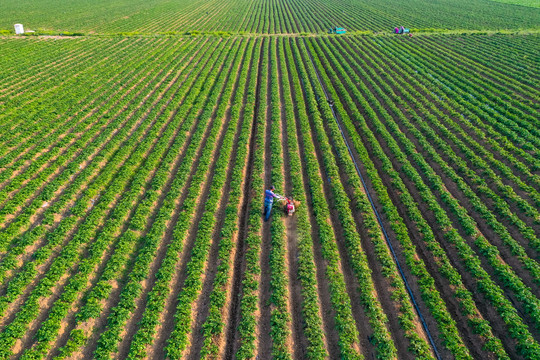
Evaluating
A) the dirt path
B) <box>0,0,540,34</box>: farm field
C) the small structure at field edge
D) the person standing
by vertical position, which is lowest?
the dirt path

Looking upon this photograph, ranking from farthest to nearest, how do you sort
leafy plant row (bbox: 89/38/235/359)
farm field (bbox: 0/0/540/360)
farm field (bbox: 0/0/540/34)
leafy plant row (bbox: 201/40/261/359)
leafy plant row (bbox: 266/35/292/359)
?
farm field (bbox: 0/0/540/34), farm field (bbox: 0/0/540/360), leafy plant row (bbox: 201/40/261/359), leafy plant row (bbox: 266/35/292/359), leafy plant row (bbox: 89/38/235/359)

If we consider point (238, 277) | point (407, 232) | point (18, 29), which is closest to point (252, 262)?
point (238, 277)

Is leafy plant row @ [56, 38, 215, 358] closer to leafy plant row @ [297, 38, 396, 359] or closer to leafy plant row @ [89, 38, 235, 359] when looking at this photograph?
leafy plant row @ [89, 38, 235, 359]

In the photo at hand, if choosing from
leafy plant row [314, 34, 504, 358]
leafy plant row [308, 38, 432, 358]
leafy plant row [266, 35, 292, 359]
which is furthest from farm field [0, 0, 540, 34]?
leafy plant row [308, 38, 432, 358]

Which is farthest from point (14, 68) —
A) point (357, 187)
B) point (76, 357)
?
point (357, 187)

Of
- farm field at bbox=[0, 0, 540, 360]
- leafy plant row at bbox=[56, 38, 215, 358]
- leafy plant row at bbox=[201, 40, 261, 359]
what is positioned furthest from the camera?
leafy plant row at bbox=[56, 38, 215, 358]

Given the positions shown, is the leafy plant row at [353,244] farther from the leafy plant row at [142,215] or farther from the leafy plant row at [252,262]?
the leafy plant row at [142,215]

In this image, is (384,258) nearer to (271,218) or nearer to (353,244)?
(353,244)

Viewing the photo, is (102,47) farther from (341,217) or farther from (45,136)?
(341,217)

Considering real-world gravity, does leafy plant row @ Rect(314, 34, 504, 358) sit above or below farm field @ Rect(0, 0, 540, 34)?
below
